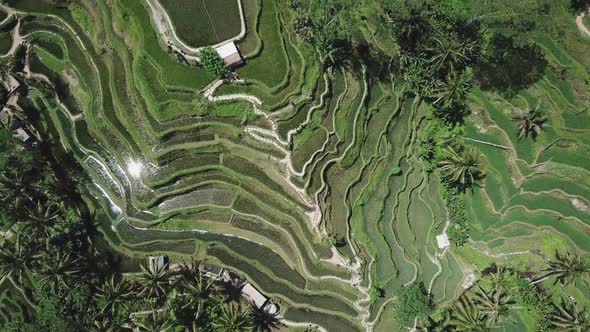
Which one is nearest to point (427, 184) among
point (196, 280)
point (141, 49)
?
point (196, 280)

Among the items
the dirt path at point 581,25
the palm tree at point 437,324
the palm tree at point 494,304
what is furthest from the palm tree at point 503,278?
the dirt path at point 581,25

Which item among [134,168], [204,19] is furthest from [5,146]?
[204,19]

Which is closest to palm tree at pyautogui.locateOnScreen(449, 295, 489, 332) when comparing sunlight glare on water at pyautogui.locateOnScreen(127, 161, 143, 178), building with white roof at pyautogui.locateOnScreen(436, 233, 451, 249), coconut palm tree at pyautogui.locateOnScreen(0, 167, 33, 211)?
building with white roof at pyautogui.locateOnScreen(436, 233, 451, 249)

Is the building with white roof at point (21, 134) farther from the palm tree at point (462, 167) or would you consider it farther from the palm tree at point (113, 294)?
the palm tree at point (462, 167)

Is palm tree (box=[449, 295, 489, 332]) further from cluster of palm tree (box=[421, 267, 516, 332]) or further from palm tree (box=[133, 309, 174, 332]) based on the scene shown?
palm tree (box=[133, 309, 174, 332])

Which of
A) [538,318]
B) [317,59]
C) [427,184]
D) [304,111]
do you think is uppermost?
[317,59]

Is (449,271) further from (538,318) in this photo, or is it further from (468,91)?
(468,91)
